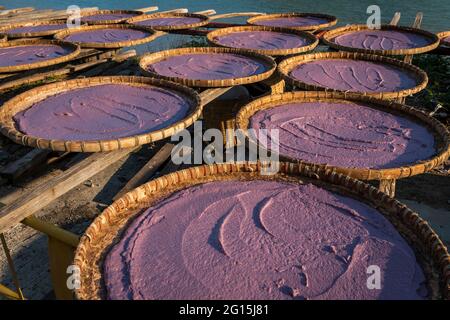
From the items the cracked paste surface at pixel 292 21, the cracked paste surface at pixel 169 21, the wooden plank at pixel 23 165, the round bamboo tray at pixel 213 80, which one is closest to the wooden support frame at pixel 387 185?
the round bamboo tray at pixel 213 80

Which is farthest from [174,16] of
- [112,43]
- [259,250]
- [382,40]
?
[259,250]

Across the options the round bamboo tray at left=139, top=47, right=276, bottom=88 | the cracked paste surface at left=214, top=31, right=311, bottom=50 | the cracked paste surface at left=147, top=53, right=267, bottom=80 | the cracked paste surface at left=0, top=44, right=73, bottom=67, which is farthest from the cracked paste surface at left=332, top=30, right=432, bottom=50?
the cracked paste surface at left=0, top=44, right=73, bottom=67

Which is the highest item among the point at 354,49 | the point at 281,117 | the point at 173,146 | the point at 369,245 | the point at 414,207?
the point at 354,49

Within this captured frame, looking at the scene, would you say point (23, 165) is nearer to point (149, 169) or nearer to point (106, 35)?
point (149, 169)

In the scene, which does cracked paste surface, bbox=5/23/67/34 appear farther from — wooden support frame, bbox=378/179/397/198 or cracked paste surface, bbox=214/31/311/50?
wooden support frame, bbox=378/179/397/198

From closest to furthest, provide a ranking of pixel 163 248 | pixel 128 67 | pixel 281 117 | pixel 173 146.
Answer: pixel 163 248 < pixel 281 117 < pixel 173 146 < pixel 128 67

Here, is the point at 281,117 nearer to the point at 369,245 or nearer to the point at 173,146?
the point at 369,245

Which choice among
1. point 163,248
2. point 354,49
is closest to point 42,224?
point 163,248
